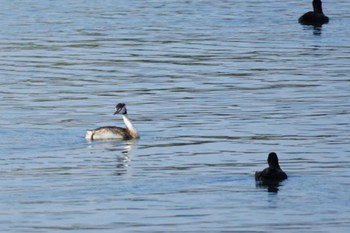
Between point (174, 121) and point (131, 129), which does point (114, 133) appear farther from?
point (174, 121)

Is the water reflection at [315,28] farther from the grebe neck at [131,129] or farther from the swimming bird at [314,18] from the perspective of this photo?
the grebe neck at [131,129]

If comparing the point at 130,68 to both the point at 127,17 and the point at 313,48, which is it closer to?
the point at 313,48

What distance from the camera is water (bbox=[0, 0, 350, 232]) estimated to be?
21031 mm

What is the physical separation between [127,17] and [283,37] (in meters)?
8.62

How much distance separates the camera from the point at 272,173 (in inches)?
904

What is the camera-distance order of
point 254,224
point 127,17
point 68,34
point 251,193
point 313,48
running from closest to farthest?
point 254,224 < point 251,193 < point 313,48 < point 68,34 < point 127,17

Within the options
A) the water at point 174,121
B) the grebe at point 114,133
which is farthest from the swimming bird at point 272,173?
the grebe at point 114,133

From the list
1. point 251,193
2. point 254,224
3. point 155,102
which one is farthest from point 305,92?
point 254,224

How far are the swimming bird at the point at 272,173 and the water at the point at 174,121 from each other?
0.20 metres

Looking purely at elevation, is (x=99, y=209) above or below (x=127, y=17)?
below

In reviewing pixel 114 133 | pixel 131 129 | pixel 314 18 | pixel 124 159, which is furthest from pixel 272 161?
pixel 314 18

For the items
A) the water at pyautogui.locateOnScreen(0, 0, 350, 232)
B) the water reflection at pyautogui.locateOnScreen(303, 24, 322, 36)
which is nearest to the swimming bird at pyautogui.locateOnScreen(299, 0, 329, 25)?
the water reflection at pyautogui.locateOnScreen(303, 24, 322, 36)

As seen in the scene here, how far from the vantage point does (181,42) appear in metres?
45.3

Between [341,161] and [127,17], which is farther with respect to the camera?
[127,17]
